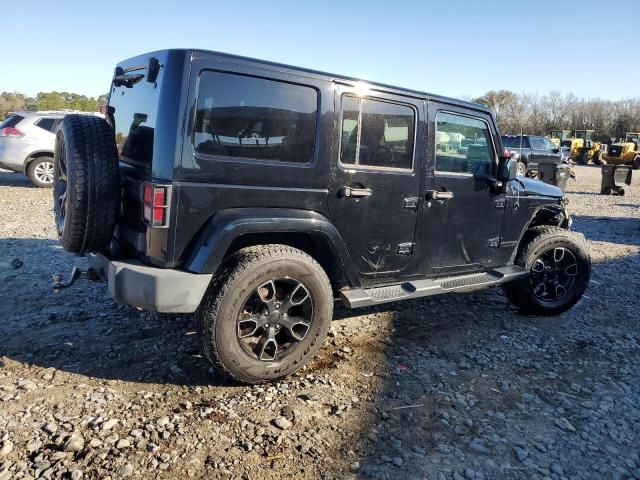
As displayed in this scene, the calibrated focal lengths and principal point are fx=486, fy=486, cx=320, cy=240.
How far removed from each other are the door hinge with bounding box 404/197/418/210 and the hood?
1.27 m

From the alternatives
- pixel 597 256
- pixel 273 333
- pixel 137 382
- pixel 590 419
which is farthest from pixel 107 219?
pixel 597 256

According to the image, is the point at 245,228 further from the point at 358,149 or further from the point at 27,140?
the point at 27,140

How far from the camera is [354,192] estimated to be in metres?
3.38

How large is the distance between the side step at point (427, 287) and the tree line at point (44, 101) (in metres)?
33.2

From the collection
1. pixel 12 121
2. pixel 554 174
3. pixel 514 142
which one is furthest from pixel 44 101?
pixel 554 174

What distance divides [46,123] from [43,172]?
108 centimetres

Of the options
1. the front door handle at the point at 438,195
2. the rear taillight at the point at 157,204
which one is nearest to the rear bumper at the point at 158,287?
the rear taillight at the point at 157,204

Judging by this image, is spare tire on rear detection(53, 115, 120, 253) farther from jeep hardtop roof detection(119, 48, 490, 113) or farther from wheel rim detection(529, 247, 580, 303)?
wheel rim detection(529, 247, 580, 303)

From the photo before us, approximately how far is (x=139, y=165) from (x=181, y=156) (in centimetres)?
47

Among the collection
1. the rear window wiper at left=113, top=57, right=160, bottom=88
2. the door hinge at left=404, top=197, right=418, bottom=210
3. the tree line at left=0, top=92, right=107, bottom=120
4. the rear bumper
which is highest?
the tree line at left=0, top=92, right=107, bottom=120

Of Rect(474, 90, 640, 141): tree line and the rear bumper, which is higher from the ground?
Rect(474, 90, 640, 141): tree line

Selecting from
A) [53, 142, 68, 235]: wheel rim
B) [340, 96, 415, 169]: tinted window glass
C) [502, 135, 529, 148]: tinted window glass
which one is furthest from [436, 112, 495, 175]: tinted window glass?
[502, 135, 529, 148]: tinted window glass

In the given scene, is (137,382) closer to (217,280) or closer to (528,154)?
(217,280)

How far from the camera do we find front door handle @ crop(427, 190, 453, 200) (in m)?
3.78
